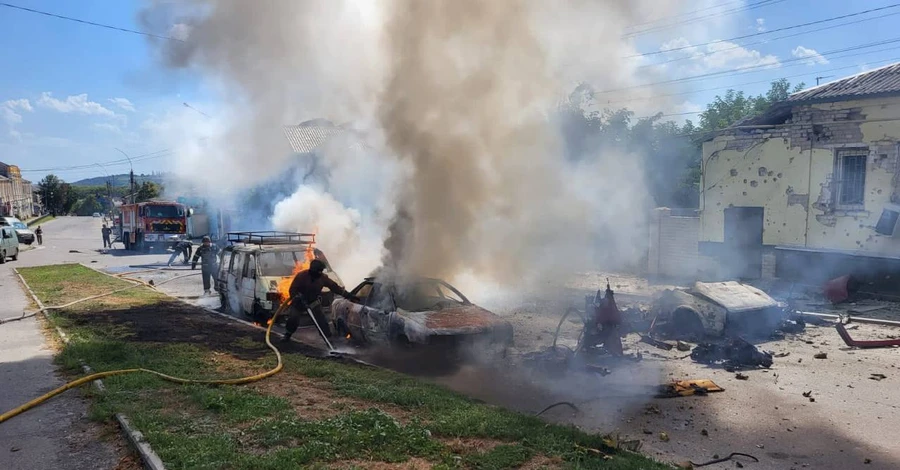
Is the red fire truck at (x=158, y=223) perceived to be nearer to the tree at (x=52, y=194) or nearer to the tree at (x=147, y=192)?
the tree at (x=147, y=192)

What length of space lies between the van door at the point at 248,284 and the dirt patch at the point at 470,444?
716cm

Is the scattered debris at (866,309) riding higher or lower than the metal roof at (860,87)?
lower

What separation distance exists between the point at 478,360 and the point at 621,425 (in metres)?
2.57

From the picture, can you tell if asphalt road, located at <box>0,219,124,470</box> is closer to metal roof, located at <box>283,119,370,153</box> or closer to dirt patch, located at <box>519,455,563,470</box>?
dirt patch, located at <box>519,455,563,470</box>

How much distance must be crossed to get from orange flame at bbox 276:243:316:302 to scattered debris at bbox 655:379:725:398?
6.11 metres

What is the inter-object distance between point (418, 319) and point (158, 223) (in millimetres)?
28557

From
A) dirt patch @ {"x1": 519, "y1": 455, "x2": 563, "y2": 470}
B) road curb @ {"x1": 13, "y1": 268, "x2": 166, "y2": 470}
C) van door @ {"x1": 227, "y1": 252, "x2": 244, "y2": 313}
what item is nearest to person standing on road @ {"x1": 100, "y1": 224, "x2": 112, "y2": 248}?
van door @ {"x1": 227, "y1": 252, "x2": 244, "y2": 313}

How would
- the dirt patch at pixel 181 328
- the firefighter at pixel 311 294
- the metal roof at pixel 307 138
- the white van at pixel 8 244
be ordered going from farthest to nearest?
the metal roof at pixel 307 138 < the white van at pixel 8 244 < the firefighter at pixel 311 294 < the dirt patch at pixel 181 328

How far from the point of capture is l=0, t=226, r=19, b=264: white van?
27000mm

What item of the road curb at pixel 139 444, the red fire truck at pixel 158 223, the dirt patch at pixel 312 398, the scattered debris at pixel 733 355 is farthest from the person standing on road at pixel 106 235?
the scattered debris at pixel 733 355

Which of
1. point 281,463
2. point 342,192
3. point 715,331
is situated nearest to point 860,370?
point 715,331

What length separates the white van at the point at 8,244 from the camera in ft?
88.6

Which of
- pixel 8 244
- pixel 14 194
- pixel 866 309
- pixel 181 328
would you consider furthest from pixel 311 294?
pixel 14 194

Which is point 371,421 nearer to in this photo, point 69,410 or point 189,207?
point 69,410
